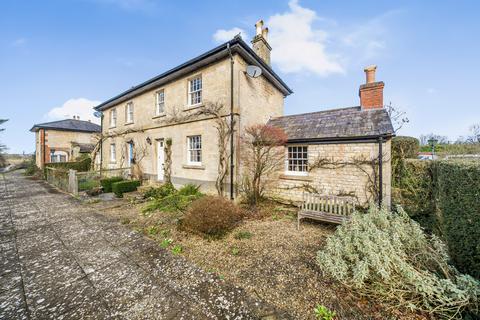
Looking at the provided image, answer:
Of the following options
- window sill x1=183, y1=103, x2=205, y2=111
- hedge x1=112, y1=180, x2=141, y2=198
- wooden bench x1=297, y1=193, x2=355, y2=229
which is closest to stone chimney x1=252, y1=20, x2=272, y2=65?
window sill x1=183, y1=103, x2=205, y2=111

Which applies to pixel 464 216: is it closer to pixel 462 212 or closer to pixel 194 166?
pixel 462 212

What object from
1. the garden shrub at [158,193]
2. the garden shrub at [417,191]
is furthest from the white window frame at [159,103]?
the garden shrub at [417,191]

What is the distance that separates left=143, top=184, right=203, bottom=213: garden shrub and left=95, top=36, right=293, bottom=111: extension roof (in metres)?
6.31

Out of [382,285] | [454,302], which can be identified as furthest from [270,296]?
[454,302]

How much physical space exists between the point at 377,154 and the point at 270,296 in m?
6.66

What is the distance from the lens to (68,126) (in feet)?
87.2

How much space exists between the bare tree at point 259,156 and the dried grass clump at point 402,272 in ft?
16.5

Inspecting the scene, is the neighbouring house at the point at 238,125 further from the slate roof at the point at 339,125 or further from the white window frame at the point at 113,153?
the white window frame at the point at 113,153

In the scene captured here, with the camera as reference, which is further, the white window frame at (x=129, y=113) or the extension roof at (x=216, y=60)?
the white window frame at (x=129, y=113)

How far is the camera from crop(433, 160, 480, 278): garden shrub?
298 centimetres

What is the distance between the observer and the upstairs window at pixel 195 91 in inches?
406

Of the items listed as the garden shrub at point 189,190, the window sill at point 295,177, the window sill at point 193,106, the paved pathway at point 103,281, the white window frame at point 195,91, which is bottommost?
the paved pathway at point 103,281

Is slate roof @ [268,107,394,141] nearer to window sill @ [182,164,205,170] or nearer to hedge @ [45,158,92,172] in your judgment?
window sill @ [182,164,205,170]

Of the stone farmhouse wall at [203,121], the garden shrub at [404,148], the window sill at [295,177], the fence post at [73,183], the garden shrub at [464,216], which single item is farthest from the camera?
the fence post at [73,183]
